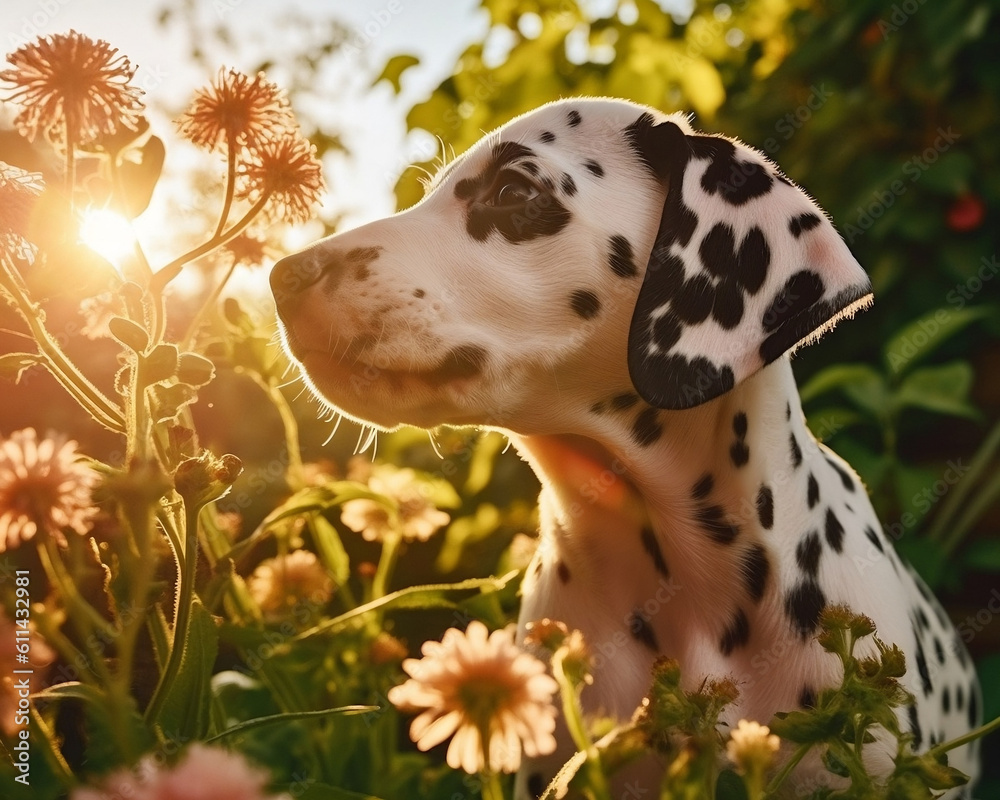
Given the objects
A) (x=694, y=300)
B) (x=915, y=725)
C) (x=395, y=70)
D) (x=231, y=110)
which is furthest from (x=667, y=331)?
(x=395, y=70)

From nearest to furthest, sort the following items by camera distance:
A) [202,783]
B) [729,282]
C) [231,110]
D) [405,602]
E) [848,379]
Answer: [202,783]
[231,110]
[405,602]
[729,282]
[848,379]

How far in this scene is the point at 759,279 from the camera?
1.85 meters

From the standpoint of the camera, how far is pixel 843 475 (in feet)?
7.91

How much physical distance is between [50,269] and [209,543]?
Answer: 685 millimetres

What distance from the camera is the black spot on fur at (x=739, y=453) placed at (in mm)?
1955

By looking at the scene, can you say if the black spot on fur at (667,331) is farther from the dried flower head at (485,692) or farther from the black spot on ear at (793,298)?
the dried flower head at (485,692)

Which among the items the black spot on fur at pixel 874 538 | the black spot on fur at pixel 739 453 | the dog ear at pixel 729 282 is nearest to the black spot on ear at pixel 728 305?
the dog ear at pixel 729 282

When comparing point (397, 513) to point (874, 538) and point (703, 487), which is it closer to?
point (703, 487)

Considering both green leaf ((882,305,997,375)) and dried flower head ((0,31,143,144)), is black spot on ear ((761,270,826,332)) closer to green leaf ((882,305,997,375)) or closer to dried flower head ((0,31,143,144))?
dried flower head ((0,31,143,144))

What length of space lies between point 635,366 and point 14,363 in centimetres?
108

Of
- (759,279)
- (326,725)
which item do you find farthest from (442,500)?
(759,279)

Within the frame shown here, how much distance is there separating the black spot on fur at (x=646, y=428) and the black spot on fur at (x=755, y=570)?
323 mm

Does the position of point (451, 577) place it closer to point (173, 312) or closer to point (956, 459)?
point (173, 312)
